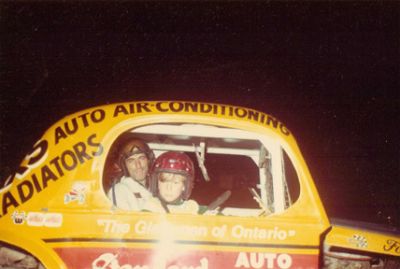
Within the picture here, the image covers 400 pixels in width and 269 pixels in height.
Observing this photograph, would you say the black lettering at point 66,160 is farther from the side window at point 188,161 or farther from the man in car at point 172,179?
the man in car at point 172,179

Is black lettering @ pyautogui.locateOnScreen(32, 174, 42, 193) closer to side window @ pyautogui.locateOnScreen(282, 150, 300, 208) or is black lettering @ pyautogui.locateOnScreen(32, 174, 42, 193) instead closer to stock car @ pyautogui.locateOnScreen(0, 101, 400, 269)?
stock car @ pyautogui.locateOnScreen(0, 101, 400, 269)

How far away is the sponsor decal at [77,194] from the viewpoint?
2.81 meters

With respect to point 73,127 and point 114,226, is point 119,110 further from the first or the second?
point 114,226

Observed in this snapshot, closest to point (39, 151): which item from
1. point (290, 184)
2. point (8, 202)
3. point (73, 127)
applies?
point (73, 127)

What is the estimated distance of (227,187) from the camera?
14.7 ft

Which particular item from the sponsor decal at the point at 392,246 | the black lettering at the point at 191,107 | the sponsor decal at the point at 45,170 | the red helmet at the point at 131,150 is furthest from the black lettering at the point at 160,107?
the sponsor decal at the point at 392,246

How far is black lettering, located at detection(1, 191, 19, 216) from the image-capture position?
9.34 feet

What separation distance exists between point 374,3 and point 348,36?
1.65 m

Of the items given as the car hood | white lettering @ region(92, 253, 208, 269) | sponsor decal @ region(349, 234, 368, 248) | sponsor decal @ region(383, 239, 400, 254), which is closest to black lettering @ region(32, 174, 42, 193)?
white lettering @ region(92, 253, 208, 269)

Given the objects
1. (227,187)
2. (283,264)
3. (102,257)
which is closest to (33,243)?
(102,257)

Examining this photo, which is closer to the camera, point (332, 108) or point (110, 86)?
point (332, 108)

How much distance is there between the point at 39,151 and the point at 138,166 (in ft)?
3.51

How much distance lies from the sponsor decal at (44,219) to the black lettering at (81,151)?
397 mm

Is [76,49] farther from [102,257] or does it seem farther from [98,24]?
[102,257]
